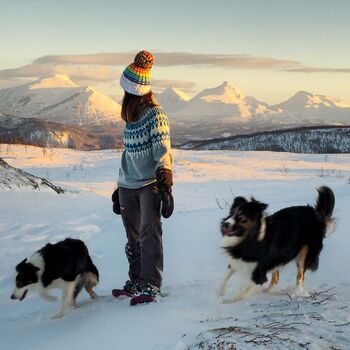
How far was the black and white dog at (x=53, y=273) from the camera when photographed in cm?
481

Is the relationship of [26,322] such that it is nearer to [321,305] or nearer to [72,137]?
[321,305]

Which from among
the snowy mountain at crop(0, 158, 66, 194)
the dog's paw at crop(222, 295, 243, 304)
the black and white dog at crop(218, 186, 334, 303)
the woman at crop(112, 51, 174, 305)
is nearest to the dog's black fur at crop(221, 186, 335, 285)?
the black and white dog at crop(218, 186, 334, 303)

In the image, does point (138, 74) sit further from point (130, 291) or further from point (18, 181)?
point (18, 181)

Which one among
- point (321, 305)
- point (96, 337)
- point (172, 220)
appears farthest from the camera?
point (172, 220)

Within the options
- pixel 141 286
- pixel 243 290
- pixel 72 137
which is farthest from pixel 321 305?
pixel 72 137

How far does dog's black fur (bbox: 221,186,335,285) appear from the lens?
4469mm

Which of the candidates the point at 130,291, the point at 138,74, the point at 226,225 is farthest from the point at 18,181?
the point at 226,225

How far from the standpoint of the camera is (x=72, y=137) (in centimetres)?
19700

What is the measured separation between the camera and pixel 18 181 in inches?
402

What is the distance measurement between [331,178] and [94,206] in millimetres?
9615

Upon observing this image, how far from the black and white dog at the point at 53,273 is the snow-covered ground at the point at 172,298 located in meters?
0.23

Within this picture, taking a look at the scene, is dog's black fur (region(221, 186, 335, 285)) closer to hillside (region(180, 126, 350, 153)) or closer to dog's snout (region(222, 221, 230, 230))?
dog's snout (region(222, 221, 230, 230))

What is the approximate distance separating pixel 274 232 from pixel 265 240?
173 mm

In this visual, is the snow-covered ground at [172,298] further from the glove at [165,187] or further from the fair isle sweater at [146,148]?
the fair isle sweater at [146,148]
